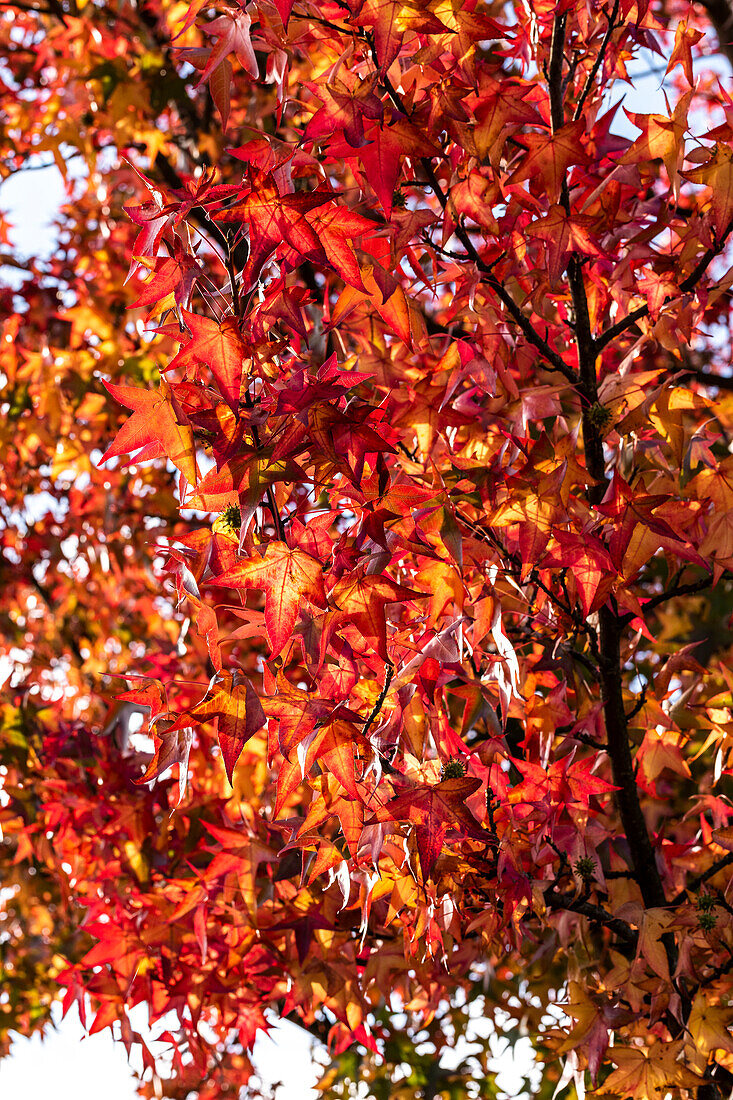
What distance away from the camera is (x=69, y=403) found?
4418mm

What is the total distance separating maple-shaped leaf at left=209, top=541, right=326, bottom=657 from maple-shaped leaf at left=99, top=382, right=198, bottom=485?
231 mm

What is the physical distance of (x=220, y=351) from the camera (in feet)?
4.58

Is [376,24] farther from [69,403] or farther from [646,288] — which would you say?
[69,403]

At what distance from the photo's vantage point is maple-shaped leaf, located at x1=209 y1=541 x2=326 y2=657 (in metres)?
1.37

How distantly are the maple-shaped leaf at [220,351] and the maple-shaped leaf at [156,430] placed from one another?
0.09m

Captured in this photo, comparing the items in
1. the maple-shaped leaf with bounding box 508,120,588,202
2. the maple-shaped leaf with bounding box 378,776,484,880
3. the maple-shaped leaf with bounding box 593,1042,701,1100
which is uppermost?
the maple-shaped leaf with bounding box 508,120,588,202

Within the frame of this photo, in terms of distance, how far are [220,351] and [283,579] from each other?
36cm

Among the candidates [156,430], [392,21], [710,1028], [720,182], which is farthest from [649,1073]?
[392,21]

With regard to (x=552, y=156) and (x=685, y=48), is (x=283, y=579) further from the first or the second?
(x=685, y=48)

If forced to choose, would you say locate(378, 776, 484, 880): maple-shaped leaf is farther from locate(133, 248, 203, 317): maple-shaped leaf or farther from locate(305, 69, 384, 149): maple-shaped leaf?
locate(305, 69, 384, 149): maple-shaped leaf

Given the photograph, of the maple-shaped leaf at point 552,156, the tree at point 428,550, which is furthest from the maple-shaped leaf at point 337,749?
the maple-shaped leaf at point 552,156

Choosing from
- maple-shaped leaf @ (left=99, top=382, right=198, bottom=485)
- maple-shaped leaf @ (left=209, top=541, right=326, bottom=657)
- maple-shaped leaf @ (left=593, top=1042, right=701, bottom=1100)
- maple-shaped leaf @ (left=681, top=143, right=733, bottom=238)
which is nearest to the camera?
maple-shaped leaf @ (left=209, top=541, right=326, bottom=657)

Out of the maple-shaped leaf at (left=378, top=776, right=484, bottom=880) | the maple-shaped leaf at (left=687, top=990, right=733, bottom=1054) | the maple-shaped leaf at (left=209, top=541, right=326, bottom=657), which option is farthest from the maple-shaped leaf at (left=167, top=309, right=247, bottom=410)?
the maple-shaped leaf at (left=687, top=990, right=733, bottom=1054)

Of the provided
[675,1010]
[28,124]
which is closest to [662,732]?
[675,1010]
